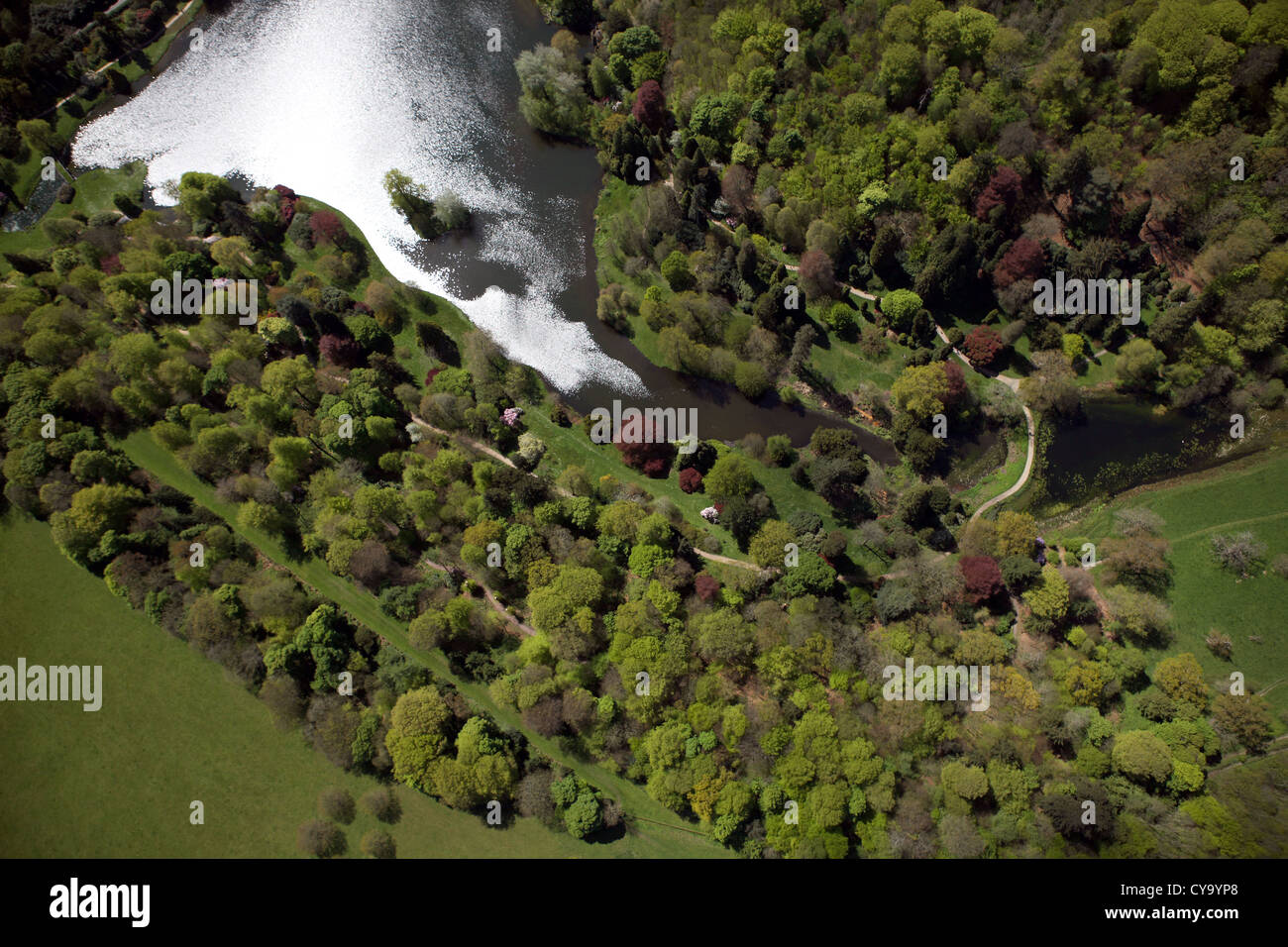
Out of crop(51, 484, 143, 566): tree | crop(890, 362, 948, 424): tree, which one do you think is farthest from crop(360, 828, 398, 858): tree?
crop(890, 362, 948, 424): tree

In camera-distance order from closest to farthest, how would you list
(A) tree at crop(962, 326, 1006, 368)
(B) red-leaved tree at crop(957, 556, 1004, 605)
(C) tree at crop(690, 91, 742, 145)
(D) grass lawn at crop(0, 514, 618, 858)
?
(D) grass lawn at crop(0, 514, 618, 858)
(B) red-leaved tree at crop(957, 556, 1004, 605)
(A) tree at crop(962, 326, 1006, 368)
(C) tree at crop(690, 91, 742, 145)

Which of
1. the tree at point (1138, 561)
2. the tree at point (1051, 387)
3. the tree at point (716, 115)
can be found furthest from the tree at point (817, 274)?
the tree at point (1138, 561)

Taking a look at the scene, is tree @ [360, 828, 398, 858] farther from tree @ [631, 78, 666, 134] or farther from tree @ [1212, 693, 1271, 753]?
tree @ [631, 78, 666, 134]

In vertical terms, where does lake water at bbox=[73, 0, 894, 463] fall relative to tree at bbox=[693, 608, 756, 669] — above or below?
above

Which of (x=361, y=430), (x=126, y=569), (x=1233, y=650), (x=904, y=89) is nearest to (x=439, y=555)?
(x=361, y=430)

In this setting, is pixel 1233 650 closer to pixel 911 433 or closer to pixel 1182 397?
pixel 1182 397
